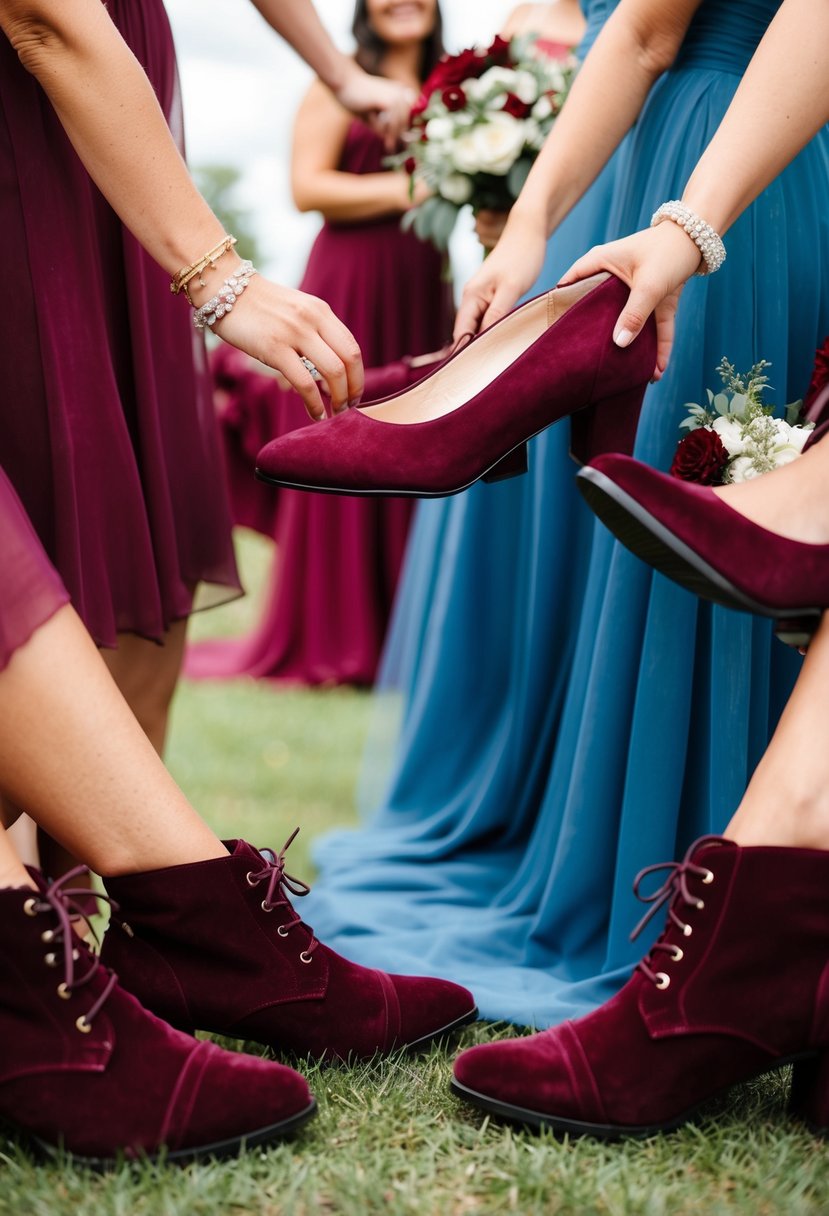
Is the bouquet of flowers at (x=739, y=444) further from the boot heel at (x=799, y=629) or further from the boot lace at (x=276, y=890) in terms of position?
the boot lace at (x=276, y=890)

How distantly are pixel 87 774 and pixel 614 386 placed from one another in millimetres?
912

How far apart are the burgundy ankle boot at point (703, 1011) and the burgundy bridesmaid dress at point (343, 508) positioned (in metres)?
3.87

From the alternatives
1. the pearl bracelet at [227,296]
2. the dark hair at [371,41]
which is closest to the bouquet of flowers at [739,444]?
the pearl bracelet at [227,296]

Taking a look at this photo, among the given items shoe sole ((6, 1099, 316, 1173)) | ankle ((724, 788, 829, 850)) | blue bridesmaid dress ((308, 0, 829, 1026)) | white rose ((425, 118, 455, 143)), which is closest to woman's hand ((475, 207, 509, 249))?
white rose ((425, 118, 455, 143))

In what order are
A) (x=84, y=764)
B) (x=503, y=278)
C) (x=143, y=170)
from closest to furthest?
(x=84, y=764), (x=143, y=170), (x=503, y=278)

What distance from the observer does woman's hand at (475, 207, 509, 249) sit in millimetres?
2943

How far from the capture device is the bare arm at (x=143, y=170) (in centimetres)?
148

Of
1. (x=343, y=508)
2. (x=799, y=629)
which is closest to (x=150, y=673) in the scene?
(x=799, y=629)

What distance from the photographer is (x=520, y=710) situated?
2484 millimetres

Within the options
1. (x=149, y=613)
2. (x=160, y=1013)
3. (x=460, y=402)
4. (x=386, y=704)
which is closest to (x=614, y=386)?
(x=460, y=402)

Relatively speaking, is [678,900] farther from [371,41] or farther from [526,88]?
[371,41]

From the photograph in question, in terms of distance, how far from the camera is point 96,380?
1.72 m

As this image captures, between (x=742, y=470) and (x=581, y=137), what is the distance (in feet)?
2.26

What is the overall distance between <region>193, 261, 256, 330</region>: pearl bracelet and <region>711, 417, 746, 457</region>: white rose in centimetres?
69
